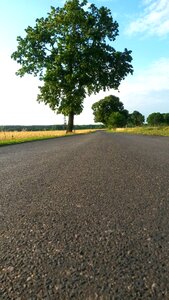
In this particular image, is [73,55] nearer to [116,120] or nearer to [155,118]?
[116,120]

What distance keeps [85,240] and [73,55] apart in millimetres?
36078

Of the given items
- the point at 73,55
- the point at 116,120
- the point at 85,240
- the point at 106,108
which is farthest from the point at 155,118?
the point at 85,240

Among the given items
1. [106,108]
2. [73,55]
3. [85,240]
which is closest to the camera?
[85,240]

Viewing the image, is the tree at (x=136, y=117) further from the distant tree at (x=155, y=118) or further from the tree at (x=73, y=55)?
the tree at (x=73, y=55)

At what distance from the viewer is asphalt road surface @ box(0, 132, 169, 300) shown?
1732 millimetres

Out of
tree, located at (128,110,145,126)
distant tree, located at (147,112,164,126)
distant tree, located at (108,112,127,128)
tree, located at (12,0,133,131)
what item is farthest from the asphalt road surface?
distant tree, located at (147,112,164,126)

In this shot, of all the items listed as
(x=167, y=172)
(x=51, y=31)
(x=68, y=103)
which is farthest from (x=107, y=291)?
(x=51, y=31)

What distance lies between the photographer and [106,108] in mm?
113625

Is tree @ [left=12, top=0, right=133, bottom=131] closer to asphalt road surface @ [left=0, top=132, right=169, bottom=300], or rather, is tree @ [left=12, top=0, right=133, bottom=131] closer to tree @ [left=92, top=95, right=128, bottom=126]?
asphalt road surface @ [left=0, top=132, right=169, bottom=300]

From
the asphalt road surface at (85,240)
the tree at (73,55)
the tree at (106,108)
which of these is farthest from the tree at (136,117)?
the asphalt road surface at (85,240)

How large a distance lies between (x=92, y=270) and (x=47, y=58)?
37.5m

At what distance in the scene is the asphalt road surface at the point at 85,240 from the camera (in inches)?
68.2

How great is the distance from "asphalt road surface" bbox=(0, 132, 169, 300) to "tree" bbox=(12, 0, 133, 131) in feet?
107

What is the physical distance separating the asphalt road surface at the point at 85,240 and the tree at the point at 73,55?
32574mm
